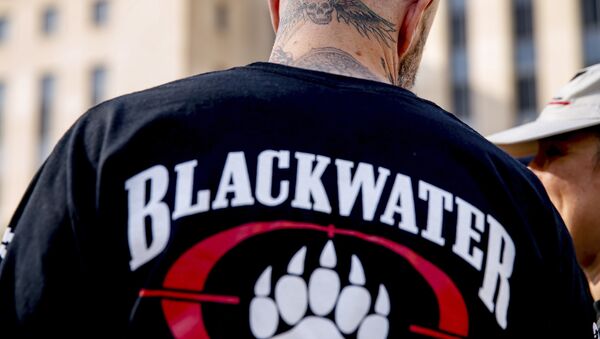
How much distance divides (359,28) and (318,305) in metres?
0.57

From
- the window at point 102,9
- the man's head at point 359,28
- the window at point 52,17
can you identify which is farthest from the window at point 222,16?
the man's head at point 359,28

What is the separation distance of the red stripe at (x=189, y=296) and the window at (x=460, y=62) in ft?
73.2

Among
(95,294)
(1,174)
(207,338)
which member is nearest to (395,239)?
(207,338)

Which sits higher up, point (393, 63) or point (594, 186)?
point (393, 63)

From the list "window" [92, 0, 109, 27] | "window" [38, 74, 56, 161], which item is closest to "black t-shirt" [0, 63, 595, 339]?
"window" [92, 0, 109, 27]

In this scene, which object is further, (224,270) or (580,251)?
(580,251)

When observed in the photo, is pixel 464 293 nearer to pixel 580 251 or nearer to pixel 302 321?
pixel 302 321

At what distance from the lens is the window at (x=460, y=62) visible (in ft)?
77.0

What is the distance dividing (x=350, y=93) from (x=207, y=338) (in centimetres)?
50

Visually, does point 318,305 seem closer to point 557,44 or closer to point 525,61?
point 557,44

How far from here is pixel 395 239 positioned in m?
1.47

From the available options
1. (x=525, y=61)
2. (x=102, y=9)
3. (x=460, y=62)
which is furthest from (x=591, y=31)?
(x=102, y=9)

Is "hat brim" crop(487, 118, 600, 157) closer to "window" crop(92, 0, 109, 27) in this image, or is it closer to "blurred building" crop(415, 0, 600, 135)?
"blurred building" crop(415, 0, 600, 135)

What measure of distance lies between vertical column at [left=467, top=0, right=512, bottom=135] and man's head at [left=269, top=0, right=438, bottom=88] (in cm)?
2138
